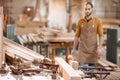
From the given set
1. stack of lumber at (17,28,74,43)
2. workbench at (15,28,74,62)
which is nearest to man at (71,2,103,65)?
workbench at (15,28,74,62)

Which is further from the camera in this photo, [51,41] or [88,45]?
[51,41]

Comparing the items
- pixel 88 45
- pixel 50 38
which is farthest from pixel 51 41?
pixel 88 45

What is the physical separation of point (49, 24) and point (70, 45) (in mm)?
7115

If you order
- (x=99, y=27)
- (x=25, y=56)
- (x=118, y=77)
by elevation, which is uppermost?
(x=99, y=27)

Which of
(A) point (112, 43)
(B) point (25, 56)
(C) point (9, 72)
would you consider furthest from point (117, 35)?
(C) point (9, 72)

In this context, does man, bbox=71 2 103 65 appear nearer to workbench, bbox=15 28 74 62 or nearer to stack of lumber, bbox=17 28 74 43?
workbench, bbox=15 28 74 62

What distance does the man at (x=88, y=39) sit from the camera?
496 centimetres

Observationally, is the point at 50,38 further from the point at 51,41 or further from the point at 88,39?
the point at 88,39

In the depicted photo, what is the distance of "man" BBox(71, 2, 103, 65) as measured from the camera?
195 inches

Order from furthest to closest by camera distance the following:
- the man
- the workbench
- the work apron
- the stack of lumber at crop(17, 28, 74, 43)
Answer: the stack of lumber at crop(17, 28, 74, 43)
the workbench
the work apron
the man

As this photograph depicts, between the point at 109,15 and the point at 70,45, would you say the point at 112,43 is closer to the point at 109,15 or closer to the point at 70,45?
the point at 70,45

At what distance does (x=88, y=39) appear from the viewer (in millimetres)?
5148

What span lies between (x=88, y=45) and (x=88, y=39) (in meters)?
0.12

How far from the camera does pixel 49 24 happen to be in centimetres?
1530
